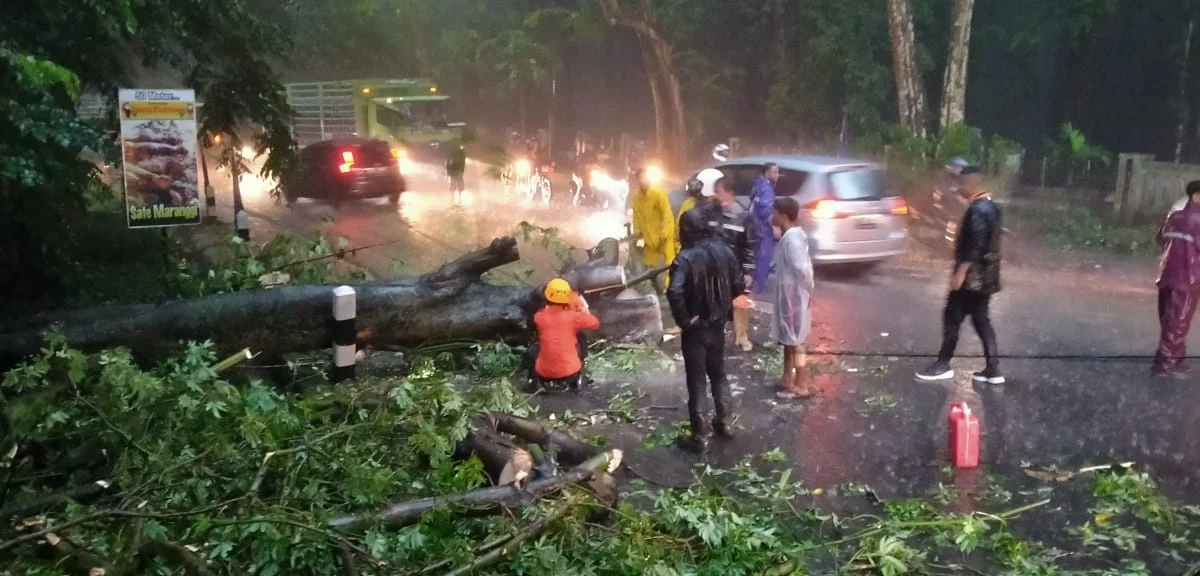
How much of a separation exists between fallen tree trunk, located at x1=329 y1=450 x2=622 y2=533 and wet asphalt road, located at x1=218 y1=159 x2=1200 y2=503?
56.0 inches

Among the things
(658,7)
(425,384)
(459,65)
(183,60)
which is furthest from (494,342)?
(459,65)

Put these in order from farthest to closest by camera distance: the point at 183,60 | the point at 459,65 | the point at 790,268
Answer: the point at 459,65 < the point at 183,60 < the point at 790,268

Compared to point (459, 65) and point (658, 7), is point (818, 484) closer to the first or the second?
point (658, 7)

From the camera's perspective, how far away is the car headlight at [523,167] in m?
24.3

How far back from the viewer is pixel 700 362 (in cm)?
672

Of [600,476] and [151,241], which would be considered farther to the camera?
[151,241]

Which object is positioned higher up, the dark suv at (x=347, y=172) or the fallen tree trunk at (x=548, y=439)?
the dark suv at (x=347, y=172)

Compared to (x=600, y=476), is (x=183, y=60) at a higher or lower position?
higher

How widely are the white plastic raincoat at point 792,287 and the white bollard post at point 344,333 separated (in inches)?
126

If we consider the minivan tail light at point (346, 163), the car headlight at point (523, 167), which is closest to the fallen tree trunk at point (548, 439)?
the minivan tail light at point (346, 163)

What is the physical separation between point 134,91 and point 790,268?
5.50m

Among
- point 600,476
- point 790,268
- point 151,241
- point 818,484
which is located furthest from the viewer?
point 151,241

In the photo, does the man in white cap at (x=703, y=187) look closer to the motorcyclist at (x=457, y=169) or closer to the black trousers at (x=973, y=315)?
the black trousers at (x=973, y=315)

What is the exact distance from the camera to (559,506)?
494 cm
